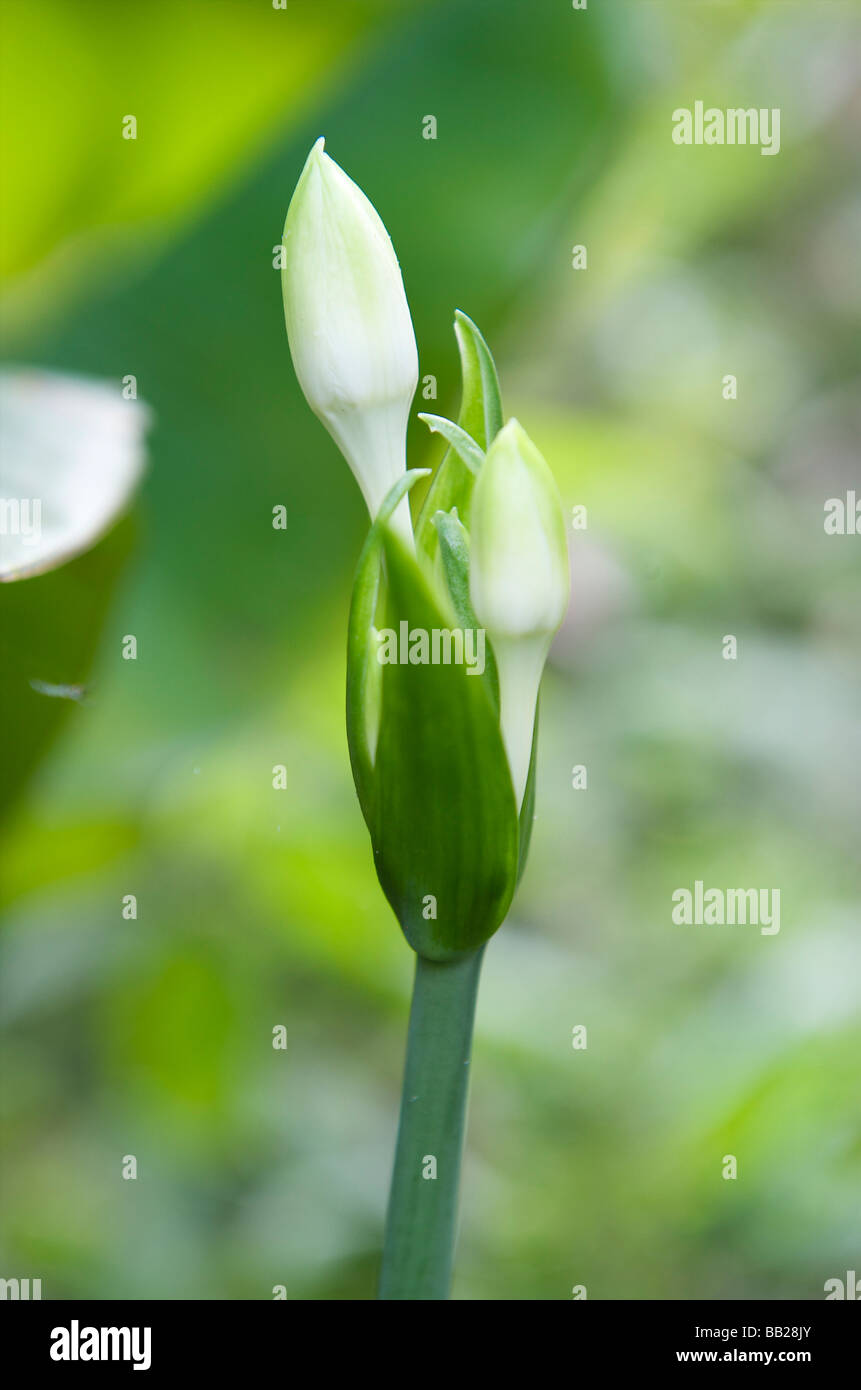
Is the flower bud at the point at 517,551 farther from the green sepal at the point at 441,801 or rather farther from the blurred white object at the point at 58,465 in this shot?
the blurred white object at the point at 58,465

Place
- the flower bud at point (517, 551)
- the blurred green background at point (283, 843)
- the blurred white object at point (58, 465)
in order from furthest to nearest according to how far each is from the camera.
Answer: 1. the blurred green background at point (283, 843)
2. the blurred white object at point (58, 465)
3. the flower bud at point (517, 551)

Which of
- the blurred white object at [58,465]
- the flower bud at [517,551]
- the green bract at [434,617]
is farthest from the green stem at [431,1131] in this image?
the blurred white object at [58,465]

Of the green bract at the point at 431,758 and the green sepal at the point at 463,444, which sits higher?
the green sepal at the point at 463,444

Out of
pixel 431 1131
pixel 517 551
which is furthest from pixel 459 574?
pixel 431 1131

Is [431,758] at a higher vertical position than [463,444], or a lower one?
lower

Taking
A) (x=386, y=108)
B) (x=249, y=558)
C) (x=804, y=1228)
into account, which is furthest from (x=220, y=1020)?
(x=386, y=108)

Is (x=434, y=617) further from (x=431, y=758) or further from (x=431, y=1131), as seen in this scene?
(x=431, y=1131)
